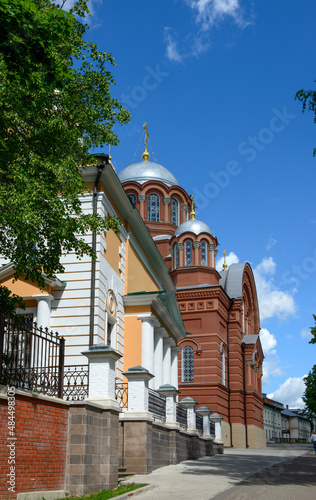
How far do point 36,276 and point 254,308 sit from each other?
31.2 metres

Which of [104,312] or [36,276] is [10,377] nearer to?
[36,276]

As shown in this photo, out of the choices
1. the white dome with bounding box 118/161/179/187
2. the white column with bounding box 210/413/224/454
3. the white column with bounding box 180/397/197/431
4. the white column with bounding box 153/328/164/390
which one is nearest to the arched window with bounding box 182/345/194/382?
the white column with bounding box 210/413/224/454

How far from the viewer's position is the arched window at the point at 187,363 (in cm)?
3118

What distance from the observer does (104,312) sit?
15445mm

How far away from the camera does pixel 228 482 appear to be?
11484mm

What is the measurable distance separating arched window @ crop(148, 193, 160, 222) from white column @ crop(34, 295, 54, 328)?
73.7 ft

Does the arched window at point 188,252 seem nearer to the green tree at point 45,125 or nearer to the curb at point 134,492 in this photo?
the green tree at point 45,125

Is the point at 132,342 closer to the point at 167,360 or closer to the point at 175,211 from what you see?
the point at 167,360

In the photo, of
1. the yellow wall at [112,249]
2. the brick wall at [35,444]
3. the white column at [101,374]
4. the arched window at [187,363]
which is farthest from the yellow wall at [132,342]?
the arched window at [187,363]

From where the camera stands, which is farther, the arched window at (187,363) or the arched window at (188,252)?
the arched window at (188,252)

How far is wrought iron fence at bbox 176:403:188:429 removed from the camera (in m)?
16.7

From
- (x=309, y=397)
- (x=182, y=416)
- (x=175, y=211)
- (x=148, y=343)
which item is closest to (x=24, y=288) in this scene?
(x=148, y=343)

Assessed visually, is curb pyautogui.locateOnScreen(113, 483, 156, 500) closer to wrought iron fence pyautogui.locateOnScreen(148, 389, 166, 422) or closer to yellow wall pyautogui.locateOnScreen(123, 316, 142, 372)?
wrought iron fence pyautogui.locateOnScreen(148, 389, 166, 422)

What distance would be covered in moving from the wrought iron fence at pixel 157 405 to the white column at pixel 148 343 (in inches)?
92.9
